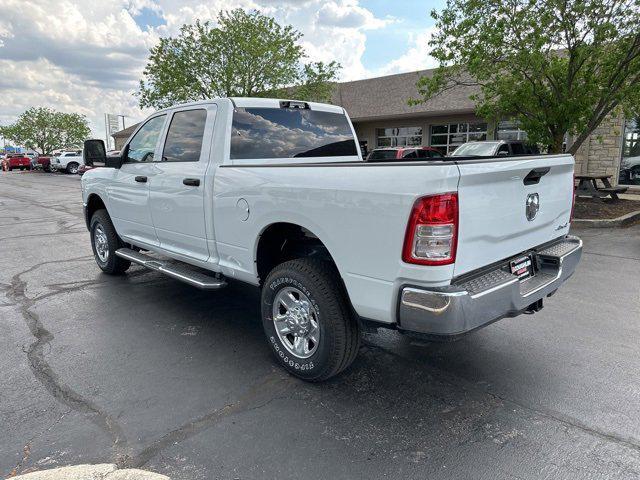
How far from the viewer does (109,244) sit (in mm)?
6070

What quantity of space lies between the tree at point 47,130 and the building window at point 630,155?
55557 mm

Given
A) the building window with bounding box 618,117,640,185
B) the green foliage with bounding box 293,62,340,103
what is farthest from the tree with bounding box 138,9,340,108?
the building window with bounding box 618,117,640,185

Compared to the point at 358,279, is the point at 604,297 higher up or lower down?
lower down

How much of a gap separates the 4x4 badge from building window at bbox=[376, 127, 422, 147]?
21.2 m

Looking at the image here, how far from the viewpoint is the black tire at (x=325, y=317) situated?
10.1 feet

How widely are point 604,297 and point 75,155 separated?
40.5m

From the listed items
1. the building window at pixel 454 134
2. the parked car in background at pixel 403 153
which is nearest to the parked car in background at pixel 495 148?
the parked car in background at pixel 403 153

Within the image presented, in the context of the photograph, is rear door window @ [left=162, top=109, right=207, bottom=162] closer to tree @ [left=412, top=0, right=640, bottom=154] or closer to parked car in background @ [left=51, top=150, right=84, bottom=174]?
tree @ [left=412, top=0, right=640, bottom=154]

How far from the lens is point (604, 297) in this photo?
527cm

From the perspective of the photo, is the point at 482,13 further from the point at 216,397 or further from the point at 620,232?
the point at 216,397

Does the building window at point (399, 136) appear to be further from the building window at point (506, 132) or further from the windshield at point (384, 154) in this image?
the windshield at point (384, 154)

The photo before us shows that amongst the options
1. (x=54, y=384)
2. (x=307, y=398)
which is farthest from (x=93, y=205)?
(x=307, y=398)

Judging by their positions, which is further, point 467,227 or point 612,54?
point 612,54

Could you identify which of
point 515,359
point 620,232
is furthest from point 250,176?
point 620,232
